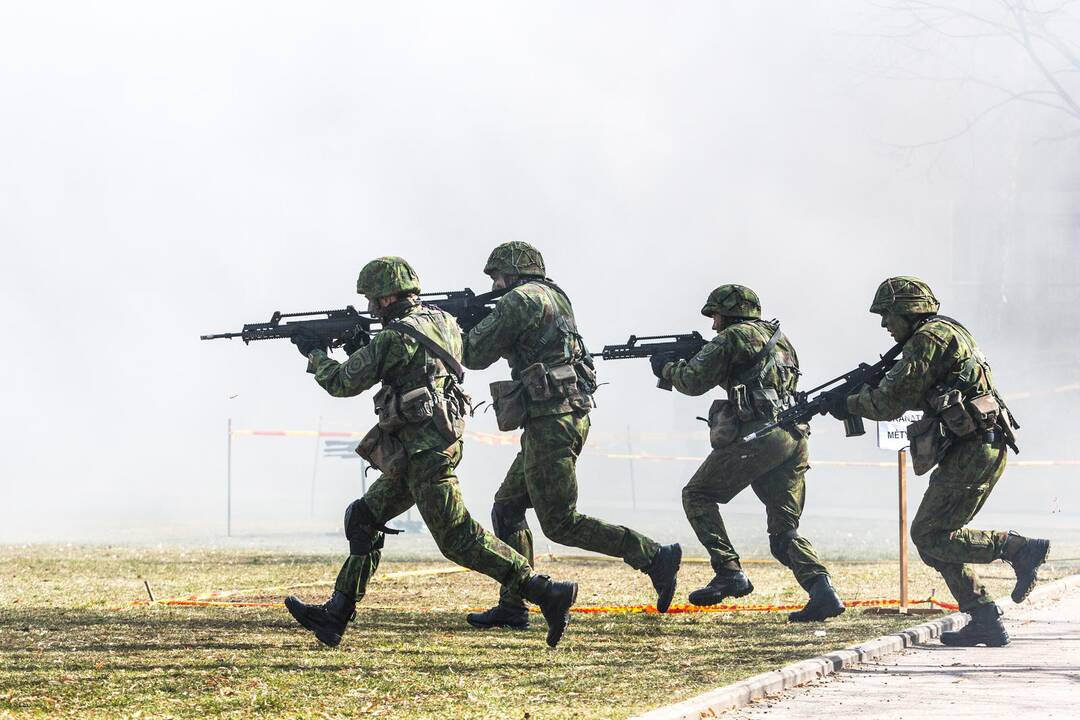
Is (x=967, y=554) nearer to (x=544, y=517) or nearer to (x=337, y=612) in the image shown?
(x=544, y=517)

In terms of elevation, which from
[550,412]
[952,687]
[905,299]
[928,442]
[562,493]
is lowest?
[952,687]

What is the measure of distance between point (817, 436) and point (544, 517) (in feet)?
76.2

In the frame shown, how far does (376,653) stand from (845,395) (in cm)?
299

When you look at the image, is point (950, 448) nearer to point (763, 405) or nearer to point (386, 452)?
point (763, 405)

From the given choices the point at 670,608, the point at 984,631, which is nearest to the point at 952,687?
the point at 984,631

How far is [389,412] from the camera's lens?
655 cm

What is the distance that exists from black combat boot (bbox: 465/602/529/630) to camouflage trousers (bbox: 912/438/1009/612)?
2013mm

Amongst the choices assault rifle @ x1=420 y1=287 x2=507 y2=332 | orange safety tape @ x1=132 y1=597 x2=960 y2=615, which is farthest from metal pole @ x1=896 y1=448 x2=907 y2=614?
assault rifle @ x1=420 y1=287 x2=507 y2=332

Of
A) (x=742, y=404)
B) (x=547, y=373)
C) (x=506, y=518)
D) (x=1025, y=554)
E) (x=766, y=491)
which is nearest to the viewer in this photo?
(x=547, y=373)

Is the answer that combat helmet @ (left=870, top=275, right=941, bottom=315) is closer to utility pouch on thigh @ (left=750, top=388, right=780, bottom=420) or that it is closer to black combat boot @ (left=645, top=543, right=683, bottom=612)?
utility pouch on thigh @ (left=750, top=388, right=780, bottom=420)

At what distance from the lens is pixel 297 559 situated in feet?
42.0

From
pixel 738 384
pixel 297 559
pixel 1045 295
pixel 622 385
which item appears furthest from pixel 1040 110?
pixel 738 384

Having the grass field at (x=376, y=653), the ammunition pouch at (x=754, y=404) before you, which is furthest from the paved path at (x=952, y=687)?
the ammunition pouch at (x=754, y=404)

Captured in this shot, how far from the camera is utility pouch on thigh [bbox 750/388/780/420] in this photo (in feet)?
26.9
